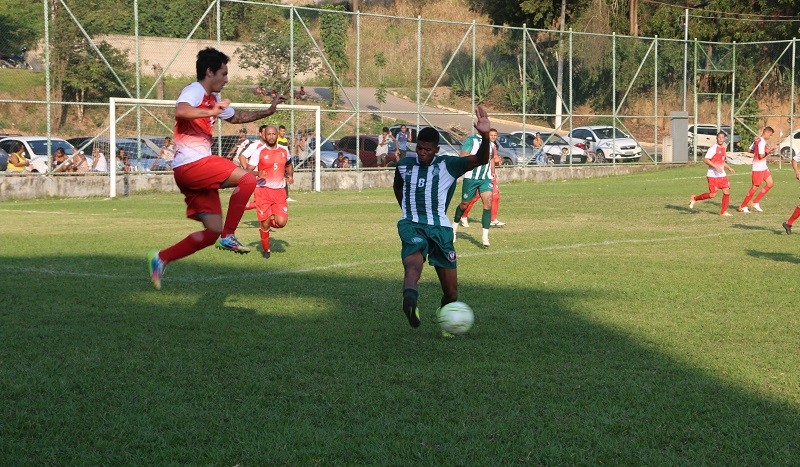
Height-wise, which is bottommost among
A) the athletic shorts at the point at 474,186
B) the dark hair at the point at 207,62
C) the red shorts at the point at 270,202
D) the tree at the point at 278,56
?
the red shorts at the point at 270,202

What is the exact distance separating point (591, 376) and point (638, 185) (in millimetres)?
26299

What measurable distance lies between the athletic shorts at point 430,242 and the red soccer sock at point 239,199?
1.34 meters

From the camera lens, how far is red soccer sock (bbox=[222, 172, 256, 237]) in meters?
8.60

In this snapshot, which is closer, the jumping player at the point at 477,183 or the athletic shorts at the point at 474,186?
the jumping player at the point at 477,183

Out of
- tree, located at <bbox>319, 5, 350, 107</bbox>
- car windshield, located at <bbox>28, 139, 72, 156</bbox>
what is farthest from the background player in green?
tree, located at <bbox>319, 5, 350, 107</bbox>

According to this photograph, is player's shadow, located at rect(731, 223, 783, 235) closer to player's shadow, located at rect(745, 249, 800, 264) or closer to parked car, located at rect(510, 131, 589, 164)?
player's shadow, located at rect(745, 249, 800, 264)

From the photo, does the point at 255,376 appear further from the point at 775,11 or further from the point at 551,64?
the point at 775,11

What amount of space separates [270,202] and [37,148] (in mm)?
14594

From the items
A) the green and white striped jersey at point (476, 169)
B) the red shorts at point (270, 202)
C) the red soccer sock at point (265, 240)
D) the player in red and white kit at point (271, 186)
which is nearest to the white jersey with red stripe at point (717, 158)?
the green and white striped jersey at point (476, 169)

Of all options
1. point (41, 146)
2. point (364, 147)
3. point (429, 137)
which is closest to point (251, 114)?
point (429, 137)

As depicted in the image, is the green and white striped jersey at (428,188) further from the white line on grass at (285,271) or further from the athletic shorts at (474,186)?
the athletic shorts at (474,186)

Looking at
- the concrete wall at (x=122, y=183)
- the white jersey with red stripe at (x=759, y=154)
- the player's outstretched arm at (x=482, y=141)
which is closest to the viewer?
the player's outstretched arm at (x=482, y=141)

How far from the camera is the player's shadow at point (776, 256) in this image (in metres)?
13.9

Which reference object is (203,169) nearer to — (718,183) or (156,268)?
(156,268)
